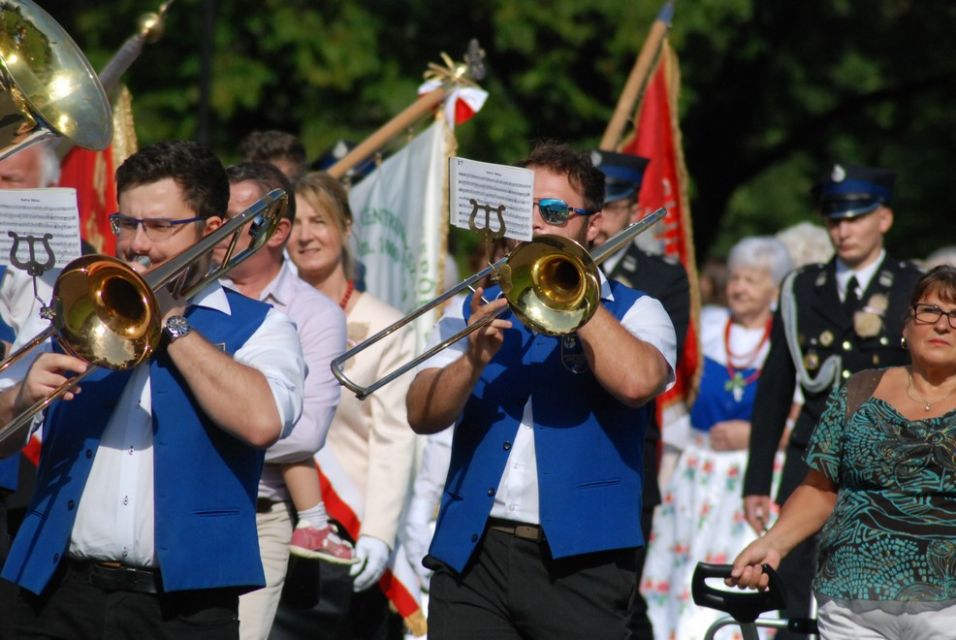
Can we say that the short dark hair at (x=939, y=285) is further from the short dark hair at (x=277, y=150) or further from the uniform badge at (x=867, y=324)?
the short dark hair at (x=277, y=150)

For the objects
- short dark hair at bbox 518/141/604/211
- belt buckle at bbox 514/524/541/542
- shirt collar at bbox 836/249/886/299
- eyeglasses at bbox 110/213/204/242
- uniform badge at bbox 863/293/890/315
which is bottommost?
belt buckle at bbox 514/524/541/542

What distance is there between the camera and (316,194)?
21.1 ft

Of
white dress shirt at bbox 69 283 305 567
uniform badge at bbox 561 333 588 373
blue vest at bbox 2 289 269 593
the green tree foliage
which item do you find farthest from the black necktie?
the green tree foliage

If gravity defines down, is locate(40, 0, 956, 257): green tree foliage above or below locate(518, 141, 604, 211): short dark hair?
above

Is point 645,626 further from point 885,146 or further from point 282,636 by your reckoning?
point 885,146

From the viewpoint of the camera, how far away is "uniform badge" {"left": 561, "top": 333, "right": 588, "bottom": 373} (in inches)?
186

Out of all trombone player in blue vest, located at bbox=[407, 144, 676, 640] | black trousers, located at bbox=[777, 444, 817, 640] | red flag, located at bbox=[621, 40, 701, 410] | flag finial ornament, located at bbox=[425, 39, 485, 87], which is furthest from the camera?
red flag, located at bbox=[621, 40, 701, 410]

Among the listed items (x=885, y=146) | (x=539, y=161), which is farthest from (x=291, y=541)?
(x=885, y=146)

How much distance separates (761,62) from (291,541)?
12.0 m

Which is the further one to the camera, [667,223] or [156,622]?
[667,223]

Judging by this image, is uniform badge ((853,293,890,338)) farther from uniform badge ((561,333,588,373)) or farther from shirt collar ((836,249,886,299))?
uniform badge ((561,333,588,373))

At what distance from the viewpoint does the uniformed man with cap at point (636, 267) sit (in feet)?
23.0

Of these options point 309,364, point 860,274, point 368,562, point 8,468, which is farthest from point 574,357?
point 860,274

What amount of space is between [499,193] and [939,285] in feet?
4.93
